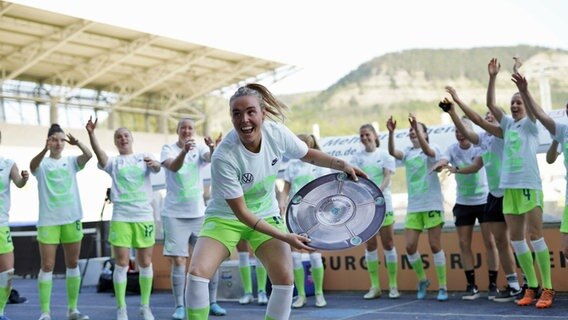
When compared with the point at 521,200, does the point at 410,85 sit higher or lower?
higher

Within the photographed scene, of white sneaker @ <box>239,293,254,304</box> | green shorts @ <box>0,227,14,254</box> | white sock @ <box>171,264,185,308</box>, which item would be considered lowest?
white sneaker @ <box>239,293,254,304</box>

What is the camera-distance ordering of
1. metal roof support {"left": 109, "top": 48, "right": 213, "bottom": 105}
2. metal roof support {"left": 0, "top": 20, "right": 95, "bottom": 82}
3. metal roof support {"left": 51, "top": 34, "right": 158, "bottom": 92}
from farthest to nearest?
metal roof support {"left": 109, "top": 48, "right": 213, "bottom": 105} → metal roof support {"left": 51, "top": 34, "right": 158, "bottom": 92} → metal roof support {"left": 0, "top": 20, "right": 95, "bottom": 82}

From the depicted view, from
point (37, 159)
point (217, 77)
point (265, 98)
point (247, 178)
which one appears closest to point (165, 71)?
point (217, 77)

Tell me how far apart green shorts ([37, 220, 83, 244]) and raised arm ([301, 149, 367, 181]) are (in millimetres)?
3701

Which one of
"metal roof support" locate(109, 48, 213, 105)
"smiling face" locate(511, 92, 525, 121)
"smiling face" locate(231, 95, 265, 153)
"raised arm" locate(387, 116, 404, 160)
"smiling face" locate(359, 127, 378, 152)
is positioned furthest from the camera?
"metal roof support" locate(109, 48, 213, 105)

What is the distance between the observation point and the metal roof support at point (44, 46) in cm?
2519

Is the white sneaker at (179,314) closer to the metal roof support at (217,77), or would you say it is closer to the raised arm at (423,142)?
the raised arm at (423,142)

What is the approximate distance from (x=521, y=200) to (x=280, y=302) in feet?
10.7

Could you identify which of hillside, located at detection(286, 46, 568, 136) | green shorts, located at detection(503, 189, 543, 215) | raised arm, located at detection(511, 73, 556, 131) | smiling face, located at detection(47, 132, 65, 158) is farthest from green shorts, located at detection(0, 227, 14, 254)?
hillside, located at detection(286, 46, 568, 136)

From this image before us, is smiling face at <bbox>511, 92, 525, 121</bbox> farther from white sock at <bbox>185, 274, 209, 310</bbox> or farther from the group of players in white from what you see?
white sock at <bbox>185, 274, 209, 310</bbox>

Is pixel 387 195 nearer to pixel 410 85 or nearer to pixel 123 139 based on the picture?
pixel 123 139

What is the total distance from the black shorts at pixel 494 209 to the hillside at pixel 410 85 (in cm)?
7109

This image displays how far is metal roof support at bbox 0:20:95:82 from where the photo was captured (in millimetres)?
25188

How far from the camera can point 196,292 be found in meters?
4.18
